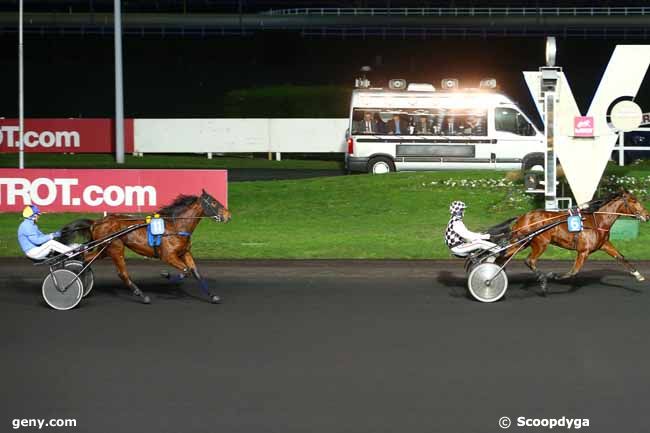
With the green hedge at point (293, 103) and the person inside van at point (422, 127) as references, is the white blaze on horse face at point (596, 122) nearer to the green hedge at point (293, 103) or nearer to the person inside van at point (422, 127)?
the person inside van at point (422, 127)

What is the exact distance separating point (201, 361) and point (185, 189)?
11.9m

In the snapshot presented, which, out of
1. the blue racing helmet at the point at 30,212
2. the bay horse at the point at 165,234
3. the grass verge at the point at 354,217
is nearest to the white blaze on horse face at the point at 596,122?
the grass verge at the point at 354,217

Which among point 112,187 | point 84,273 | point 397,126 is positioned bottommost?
point 84,273

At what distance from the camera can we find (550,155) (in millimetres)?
21672

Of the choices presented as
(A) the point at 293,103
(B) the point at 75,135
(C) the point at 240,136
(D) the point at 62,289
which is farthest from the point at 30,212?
(A) the point at 293,103

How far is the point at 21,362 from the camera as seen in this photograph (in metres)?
11.5

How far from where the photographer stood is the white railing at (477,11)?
51.4m

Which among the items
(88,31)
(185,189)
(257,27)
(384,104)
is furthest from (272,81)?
(185,189)

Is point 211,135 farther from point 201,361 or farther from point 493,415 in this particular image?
point 493,415

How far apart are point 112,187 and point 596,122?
33.6 ft

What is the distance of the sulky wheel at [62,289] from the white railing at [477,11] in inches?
1531

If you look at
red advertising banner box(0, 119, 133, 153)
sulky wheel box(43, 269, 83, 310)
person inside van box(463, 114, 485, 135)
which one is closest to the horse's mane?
sulky wheel box(43, 269, 83, 310)

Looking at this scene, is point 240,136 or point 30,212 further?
point 240,136

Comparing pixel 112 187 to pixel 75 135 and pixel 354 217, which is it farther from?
pixel 75 135
